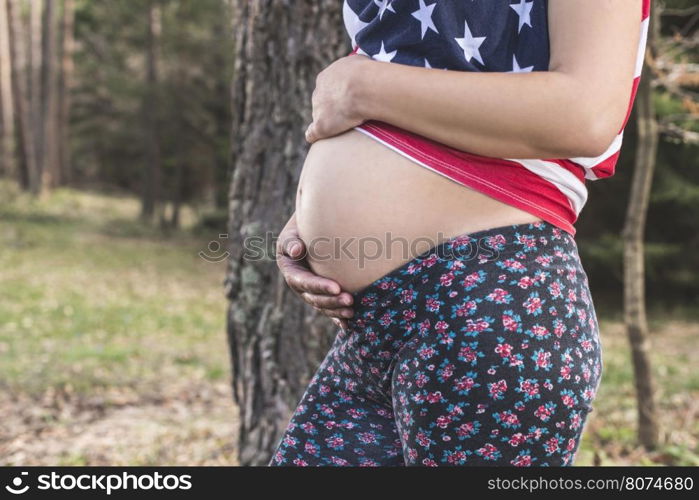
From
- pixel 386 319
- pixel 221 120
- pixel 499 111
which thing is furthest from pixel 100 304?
pixel 499 111

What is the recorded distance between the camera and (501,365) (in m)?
1.03

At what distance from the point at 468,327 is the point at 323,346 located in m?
1.50

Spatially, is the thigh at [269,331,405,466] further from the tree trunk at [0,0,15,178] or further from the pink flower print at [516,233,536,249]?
the tree trunk at [0,0,15,178]

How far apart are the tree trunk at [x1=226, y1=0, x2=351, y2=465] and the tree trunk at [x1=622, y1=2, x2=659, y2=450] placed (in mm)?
2180

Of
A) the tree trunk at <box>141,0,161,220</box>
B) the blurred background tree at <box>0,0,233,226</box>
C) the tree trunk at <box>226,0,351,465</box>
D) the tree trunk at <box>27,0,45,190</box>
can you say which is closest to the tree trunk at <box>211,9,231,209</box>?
the blurred background tree at <box>0,0,233,226</box>

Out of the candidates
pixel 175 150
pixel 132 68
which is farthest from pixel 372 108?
pixel 132 68

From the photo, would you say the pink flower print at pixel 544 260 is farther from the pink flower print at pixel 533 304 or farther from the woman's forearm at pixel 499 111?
the woman's forearm at pixel 499 111

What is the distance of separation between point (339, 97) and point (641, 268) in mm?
3273

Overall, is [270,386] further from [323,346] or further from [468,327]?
[468,327]

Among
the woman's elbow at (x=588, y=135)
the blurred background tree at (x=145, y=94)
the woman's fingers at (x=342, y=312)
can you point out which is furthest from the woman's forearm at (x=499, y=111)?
the blurred background tree at (x=145, y=94)

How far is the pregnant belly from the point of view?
1.09 meters

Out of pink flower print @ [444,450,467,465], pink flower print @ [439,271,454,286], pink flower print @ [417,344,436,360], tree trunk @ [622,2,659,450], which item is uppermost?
pink flower print @ [439,271,454,286]

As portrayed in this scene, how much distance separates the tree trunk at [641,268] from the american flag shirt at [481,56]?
9.68 ft

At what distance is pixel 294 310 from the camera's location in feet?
8.25
